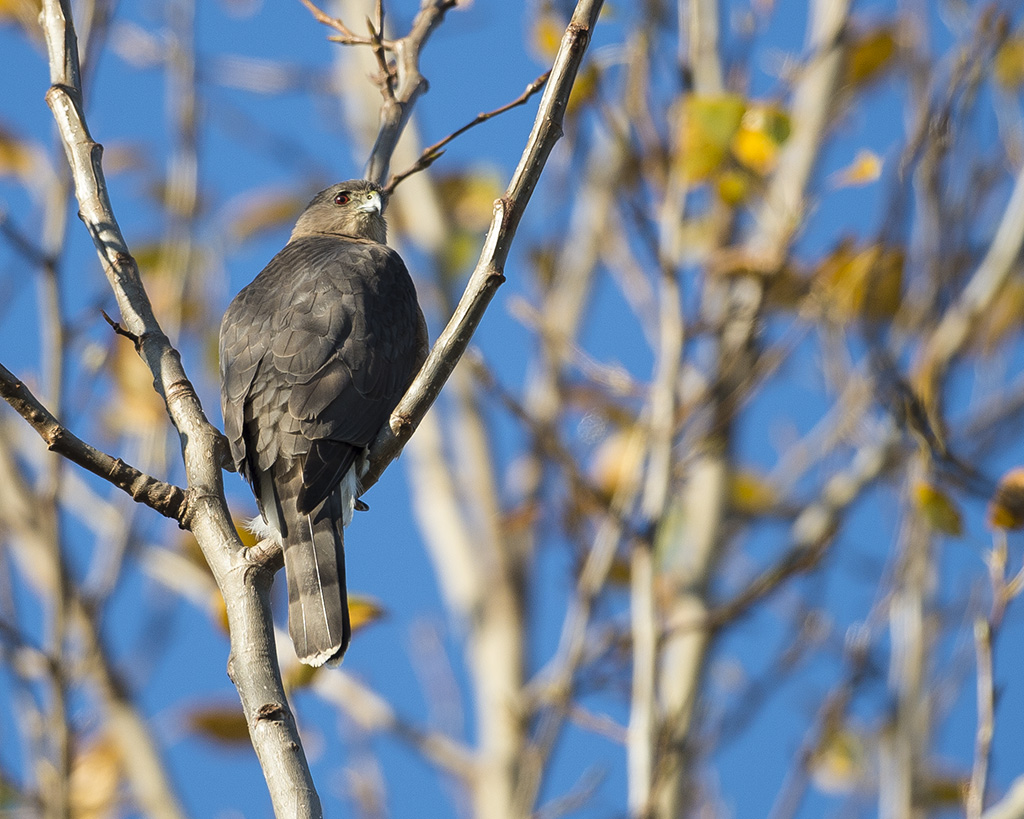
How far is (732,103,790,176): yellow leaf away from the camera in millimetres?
4445

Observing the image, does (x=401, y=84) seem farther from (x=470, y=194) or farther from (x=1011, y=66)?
(x=1011, y=66)

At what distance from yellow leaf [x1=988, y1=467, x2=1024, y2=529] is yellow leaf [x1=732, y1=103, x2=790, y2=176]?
1737mm

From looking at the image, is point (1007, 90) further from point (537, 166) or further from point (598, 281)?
point (537, 166)

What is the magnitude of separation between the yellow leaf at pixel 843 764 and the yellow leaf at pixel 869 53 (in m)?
3.45

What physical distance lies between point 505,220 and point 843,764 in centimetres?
490

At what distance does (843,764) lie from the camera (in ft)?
21.6

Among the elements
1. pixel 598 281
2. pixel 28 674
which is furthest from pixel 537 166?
pixel 598 281

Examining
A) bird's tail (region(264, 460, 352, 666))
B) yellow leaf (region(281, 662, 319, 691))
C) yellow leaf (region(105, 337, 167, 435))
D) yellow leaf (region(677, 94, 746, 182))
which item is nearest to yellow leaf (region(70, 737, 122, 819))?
yellow leaf (region(105, 337, 167, 435))

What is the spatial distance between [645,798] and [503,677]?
2.64 metres

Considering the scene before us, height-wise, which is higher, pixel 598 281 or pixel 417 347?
pixel 598 281

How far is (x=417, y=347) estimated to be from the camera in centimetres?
429

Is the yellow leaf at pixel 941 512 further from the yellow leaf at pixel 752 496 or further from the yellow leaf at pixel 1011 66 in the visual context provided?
the yellow leaf at pixel 1011 66

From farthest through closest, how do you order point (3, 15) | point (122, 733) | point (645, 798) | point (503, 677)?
point (503, 677)
point (3, 15)
point (122, 733)
point (645, 798)

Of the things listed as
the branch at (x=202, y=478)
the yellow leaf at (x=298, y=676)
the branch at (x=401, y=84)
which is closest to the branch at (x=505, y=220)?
the branch at (x=202, y=478)
